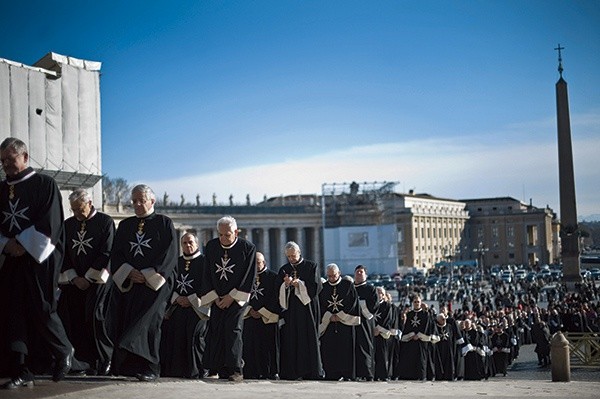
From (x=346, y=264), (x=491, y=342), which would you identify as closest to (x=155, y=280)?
(x=491, y=342)

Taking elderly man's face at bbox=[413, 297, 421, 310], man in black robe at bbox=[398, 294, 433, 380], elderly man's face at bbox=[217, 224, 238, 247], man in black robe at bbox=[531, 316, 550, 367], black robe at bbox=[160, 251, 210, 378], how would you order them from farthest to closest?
man in black robe at bbox=[531, 316, 550, 367] → man in black robe at bbox=[398, 294, 433, 380] → elderly man's face at bbox=[413, 297, 421, 310] → black robe at bbox=[160, 251, 210, 378] → elderly man's face at bbox=[217, 224, 238, 247]

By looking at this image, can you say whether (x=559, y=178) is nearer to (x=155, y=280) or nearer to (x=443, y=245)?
(x=155, y=280)

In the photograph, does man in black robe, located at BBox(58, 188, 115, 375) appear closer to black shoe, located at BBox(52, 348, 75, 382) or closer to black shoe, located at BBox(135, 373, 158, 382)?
black shoe, located at BBox(135, 373, 158, 382)

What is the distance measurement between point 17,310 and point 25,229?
2.38 ft

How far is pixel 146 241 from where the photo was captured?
9.24 m

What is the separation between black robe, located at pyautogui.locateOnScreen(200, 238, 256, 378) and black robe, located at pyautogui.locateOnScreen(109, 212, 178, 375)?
0.78 metres

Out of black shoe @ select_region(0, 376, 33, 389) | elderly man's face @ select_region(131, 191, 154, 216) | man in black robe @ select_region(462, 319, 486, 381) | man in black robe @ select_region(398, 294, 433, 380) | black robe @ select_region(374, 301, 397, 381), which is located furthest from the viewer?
man in black robe @ select_region(462, 319, 486, 381)

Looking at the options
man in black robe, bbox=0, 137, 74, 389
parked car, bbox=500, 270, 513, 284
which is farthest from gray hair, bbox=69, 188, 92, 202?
parked car, bbox=500, 270, 513, 284

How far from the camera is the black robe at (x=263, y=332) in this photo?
40.1 ft

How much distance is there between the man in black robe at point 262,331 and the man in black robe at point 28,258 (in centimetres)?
453

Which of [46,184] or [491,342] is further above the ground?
[46,184]

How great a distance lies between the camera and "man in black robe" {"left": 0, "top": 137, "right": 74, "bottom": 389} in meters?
7.70

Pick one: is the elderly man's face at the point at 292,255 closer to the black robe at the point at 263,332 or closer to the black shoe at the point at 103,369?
the black robe at the point at 263,332

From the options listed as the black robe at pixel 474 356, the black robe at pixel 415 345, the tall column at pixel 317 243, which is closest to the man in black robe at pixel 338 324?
the black robe at pixel 415 345
